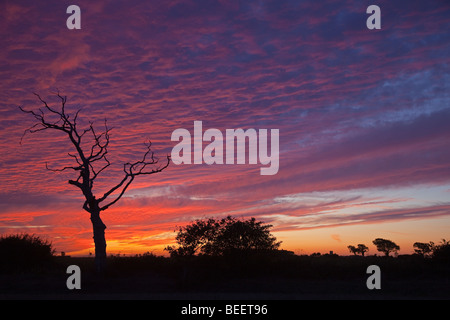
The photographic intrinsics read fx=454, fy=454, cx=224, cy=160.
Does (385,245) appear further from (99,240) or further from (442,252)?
(99,240)

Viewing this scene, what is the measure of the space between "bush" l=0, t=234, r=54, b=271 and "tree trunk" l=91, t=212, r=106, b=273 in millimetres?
4759

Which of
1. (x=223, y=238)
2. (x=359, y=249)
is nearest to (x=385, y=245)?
(x=359, y=249)

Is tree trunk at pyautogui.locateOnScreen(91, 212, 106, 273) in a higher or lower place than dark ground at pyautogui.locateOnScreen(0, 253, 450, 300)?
higher

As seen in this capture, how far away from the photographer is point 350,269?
981 inches

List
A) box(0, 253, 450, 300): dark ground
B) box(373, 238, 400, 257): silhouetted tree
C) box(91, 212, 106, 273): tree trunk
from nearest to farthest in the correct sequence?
box(0, 253, 450, 300): dark ground < box(91, 212, 106, 273): tree trunk < box(373, 238, 400, 257): silhouetted tree

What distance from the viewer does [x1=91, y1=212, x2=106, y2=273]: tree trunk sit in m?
25.7

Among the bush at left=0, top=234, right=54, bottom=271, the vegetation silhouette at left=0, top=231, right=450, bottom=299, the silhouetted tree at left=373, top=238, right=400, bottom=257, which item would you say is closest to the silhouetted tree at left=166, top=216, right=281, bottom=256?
the vegetation silhouette at left=0, top=231, right=450, bottom=299

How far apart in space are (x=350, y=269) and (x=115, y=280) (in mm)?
12585

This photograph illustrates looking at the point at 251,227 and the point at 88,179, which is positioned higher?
the point at 88,179

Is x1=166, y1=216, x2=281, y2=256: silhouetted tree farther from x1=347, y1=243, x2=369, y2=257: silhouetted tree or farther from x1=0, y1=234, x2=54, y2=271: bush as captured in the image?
x1=347, y1=243, x2=369, y2=257: silhouetted tree

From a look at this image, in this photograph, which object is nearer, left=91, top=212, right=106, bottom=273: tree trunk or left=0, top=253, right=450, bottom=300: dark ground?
left=0, top=253, right=450, bottom=300: dark ground

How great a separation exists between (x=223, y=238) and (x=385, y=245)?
4812cm
